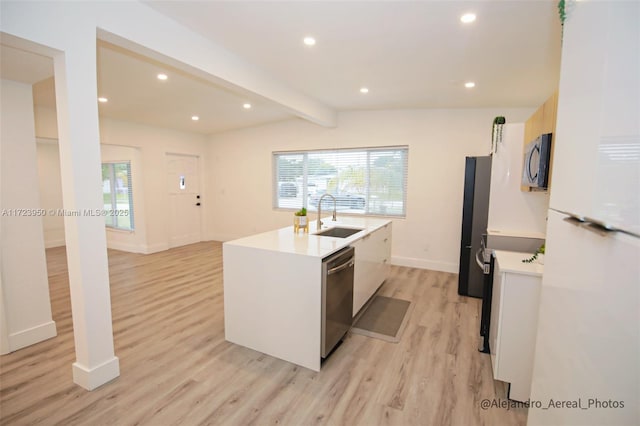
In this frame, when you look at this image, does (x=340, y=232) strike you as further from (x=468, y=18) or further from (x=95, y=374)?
(x=95, y=374)

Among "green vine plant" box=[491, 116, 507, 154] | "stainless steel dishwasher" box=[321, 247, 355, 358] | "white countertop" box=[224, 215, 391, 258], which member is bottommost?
"stainless steel dishwasher" box=[321, 247, 355, 358]

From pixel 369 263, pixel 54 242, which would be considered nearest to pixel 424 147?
pixel 369 263

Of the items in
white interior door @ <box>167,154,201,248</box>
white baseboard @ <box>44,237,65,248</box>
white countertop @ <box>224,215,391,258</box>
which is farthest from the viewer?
white interior door @ <box>167,154,201,248</box>

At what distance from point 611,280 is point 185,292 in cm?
404

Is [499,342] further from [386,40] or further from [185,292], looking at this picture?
[185,292]

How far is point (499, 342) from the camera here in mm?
1949

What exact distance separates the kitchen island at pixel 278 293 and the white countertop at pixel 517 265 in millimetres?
1148

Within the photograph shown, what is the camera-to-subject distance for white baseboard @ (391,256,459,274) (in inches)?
183

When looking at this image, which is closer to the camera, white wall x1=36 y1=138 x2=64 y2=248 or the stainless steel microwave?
the stainless steel microwave

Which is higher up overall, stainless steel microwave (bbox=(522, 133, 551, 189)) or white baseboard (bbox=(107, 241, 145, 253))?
stainless steel microwave (bbox=(522, 133, 551, 189))

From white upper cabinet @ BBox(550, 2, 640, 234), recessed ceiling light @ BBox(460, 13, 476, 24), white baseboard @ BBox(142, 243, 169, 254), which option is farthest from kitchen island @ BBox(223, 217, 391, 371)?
white baseboard @ BBox(142, 243, 169, 254)

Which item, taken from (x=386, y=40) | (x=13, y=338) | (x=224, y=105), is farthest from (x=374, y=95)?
(x=13, y=338)

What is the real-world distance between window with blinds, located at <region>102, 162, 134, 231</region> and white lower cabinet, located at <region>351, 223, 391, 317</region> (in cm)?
517

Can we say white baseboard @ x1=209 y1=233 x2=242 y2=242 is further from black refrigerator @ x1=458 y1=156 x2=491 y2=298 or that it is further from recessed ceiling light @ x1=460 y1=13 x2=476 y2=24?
recessed ceiling light @ x1=460 y1=13 x2=476 y2=24
